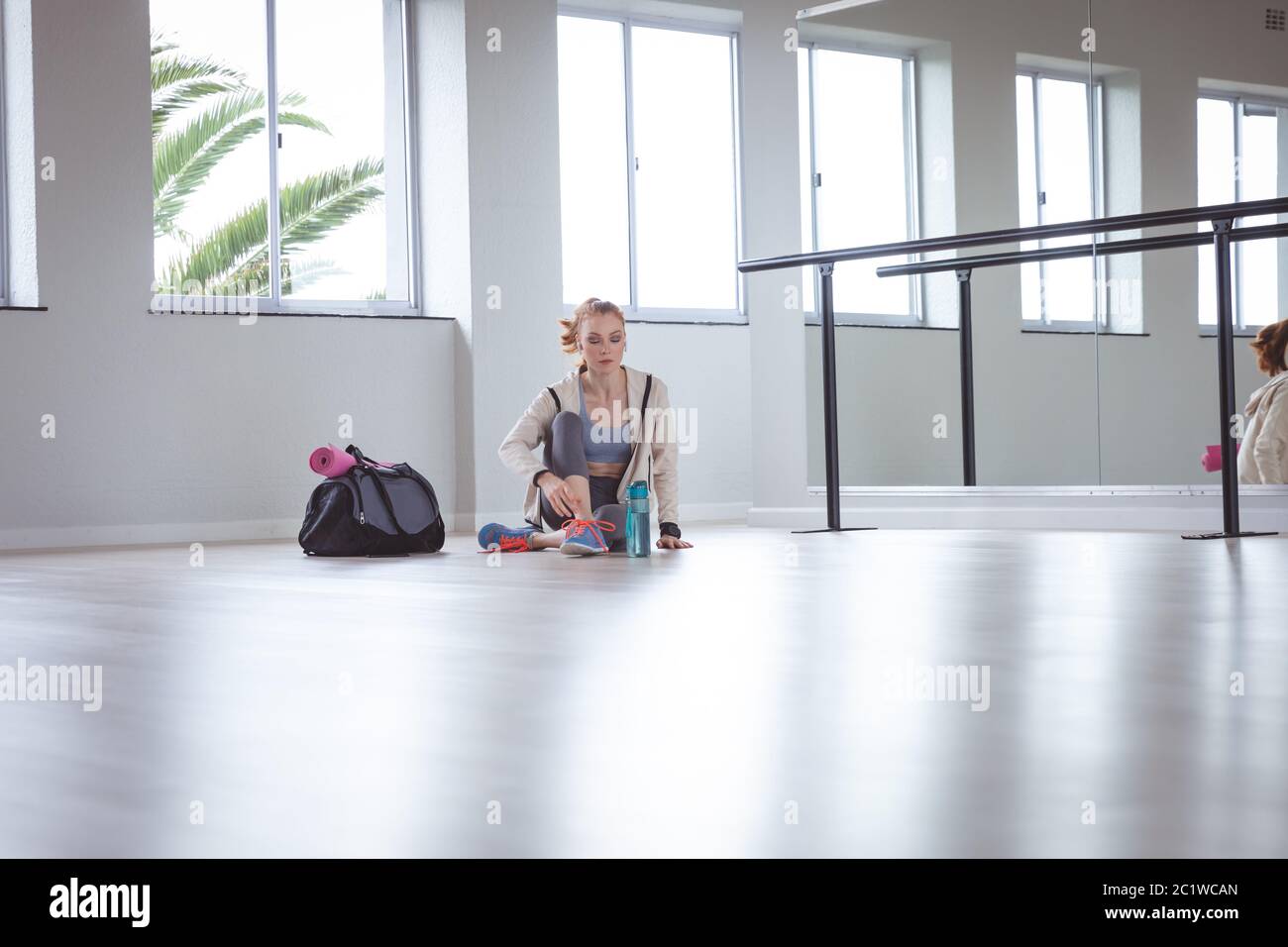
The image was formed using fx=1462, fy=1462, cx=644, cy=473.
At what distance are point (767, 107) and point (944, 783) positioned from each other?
19.1ft

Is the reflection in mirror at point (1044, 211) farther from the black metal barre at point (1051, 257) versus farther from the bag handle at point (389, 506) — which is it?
the bag handle at point (389, 506)

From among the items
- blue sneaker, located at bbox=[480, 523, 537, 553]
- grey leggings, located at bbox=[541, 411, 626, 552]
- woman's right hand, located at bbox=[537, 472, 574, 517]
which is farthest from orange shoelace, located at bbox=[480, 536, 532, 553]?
woman's right hand, located at bbox=[537, 472, 574, 517]

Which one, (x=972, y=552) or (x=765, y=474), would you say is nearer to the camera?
(x=972, y=552)

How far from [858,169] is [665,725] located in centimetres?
532

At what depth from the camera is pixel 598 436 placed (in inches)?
185

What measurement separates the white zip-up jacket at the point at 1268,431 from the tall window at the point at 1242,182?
247mm

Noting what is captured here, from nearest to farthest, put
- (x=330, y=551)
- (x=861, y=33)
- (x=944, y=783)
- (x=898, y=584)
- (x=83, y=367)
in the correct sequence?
1. (x=944, y=783)
2. (x=898, y=584)
3. (x=330, y=551)
4. (x=83, y=367)
5. (x=861, y=33)

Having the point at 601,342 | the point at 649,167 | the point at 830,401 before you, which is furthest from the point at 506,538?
the point at 649,167

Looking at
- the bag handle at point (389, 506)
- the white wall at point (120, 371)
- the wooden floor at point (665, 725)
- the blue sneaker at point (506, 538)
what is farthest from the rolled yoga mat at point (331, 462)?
the wooden floor at point (665, 725)

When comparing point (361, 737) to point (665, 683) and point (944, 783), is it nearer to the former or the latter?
point (665, 683)

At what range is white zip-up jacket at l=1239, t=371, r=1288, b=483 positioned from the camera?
5.16 m
